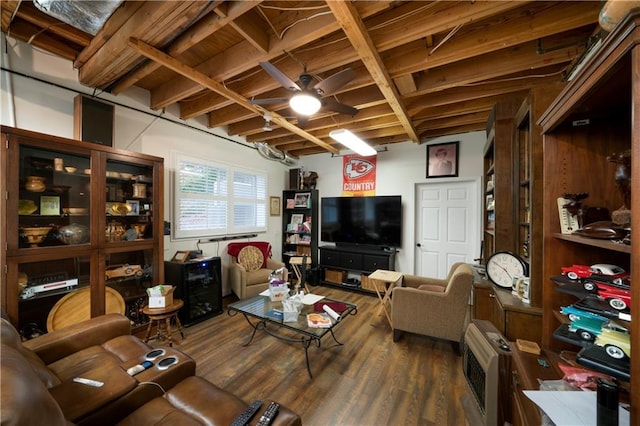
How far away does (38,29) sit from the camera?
207 centimetres

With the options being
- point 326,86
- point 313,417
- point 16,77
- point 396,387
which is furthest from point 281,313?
point 16,77

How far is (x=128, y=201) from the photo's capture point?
2.75 m

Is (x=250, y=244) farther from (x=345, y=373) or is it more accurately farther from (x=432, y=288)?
(x=432, y=288)

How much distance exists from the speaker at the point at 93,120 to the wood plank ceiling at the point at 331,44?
22cm

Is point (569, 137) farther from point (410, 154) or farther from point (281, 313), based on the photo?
point (410, 154)

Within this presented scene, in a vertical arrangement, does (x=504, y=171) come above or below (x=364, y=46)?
below

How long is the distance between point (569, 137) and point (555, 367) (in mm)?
1116

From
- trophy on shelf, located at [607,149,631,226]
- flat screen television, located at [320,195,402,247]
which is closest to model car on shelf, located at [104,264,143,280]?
flat screen television, located at [320,195,402,247]

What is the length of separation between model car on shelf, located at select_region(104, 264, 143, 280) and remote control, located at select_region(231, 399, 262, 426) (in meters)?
2.29

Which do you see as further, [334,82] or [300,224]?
[300,224]

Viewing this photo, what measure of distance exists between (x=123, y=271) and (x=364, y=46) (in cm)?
323

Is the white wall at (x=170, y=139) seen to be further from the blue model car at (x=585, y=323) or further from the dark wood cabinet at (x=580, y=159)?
the blue model car at (x=585, y=323)

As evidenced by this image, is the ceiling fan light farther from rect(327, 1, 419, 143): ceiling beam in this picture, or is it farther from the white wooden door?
the white wooden door

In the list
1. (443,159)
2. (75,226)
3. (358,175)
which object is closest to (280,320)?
(75,226)
